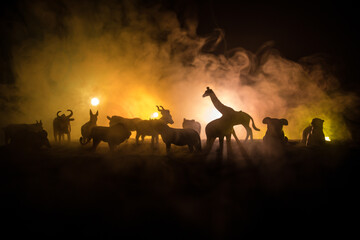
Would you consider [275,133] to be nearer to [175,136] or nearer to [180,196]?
[175,136]

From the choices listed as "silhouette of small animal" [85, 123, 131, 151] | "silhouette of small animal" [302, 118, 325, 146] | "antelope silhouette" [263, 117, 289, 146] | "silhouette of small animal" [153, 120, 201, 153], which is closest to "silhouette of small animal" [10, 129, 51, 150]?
"silhouette of small animal" [85, 123, 131, 151]

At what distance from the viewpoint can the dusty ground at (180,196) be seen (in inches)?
136

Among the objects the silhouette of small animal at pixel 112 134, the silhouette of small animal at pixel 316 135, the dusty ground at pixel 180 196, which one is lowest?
the dusty ground at pixel 180 196

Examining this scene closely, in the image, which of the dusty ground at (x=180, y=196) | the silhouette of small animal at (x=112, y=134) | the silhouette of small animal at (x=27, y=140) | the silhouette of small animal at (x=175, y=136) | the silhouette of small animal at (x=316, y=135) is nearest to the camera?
the dusty ground at (x=180, y=196)

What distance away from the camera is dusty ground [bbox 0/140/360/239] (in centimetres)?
347

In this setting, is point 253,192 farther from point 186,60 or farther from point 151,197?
point 186,60

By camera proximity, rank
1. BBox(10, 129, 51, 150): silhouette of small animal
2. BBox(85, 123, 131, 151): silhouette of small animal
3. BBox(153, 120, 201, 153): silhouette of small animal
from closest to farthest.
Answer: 1. BBox(153, 120, 201, 153): silhouette of small animal
2. BBox(85, 123, 131, 151): silhouette of small animal
3. BBox(10, 129, 51, 150): silhouette of small animal

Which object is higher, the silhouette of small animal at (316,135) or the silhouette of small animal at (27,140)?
the silhouette of small animal at (27,140)

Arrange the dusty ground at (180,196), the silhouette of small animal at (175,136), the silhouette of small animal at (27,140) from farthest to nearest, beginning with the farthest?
the silhouette of small animal at (27,140) → the silhouette of small animal at (175,136) → the dusty ground at (180,196)

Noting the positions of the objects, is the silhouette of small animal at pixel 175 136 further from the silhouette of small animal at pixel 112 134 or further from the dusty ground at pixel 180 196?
the silhouette of small animal at pixel 112 134

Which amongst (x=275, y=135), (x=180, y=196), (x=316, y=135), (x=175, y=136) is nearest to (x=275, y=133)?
(x=275, y=135)

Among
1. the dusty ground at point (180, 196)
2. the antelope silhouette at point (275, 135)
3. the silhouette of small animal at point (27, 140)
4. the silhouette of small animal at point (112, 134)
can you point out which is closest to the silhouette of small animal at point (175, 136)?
the dusty ground at point (180, 196)

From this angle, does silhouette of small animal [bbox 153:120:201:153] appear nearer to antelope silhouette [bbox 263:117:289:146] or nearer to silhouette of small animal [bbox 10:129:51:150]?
antelope silhouette [bbox 263:117:289:146]

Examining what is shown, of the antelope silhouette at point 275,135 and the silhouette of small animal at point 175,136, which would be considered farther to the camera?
the antelope silhouette at point 275,135
